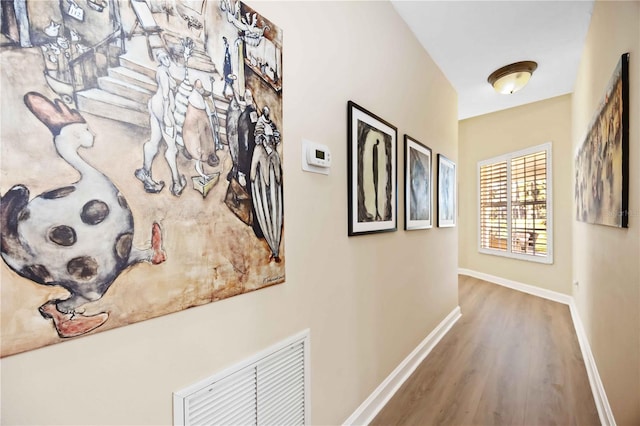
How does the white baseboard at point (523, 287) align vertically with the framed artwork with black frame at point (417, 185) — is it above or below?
below

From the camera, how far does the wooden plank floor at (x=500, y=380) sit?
188cm

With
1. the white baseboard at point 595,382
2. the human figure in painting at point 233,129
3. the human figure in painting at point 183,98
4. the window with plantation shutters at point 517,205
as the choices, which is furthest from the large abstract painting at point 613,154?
the window with plantation shutters at point 517,205

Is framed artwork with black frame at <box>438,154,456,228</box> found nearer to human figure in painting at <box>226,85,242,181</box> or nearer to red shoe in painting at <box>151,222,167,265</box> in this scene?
human figure in painting at <box>226,85,242,181</box>

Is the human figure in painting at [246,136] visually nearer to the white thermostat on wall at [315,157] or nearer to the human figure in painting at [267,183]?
the human figure in painting at [267,183]

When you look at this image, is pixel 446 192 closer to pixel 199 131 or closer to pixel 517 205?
pixel 517 205

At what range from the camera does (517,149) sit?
4855 millimetres

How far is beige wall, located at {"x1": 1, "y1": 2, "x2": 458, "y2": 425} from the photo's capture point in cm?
73

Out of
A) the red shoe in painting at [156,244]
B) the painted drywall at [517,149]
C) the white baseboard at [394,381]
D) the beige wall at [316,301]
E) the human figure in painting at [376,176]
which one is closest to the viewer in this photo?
the beige wall at [316,301]

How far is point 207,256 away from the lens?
38.3 inches

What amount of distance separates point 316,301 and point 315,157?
0.69m

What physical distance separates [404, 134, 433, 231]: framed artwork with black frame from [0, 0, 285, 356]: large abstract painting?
4.90ft

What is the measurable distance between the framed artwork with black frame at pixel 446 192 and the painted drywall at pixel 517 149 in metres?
1.96

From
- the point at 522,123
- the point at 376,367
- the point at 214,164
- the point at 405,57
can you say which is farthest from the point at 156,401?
the point at 522,123

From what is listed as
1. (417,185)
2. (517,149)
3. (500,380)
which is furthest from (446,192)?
(517,149)
